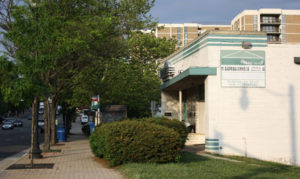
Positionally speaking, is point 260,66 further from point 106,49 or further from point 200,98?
point 106,49

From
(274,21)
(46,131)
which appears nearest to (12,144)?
(46,131)

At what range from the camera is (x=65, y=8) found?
20672 millimetres

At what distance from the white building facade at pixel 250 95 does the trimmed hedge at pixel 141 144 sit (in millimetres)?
5521

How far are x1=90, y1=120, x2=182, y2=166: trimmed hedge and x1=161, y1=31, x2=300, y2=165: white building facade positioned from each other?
5521 millimetres

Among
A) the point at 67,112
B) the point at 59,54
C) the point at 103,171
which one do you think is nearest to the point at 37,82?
the point at 59,54

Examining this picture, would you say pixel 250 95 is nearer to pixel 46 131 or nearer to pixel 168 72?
pixel 168 72

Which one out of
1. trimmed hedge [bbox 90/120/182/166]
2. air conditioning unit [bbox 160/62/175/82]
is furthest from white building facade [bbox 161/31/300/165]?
air conditioning unit [bbox 160/62/175/82]

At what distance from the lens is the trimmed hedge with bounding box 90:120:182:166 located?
487 inches

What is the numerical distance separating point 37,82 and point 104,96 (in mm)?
16426

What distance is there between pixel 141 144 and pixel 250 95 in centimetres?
761

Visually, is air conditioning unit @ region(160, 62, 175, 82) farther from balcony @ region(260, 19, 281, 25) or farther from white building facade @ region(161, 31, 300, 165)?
balcony @ region(260, 19, 281, 25)

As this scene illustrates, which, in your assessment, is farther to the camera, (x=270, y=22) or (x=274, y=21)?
(x=270, y=22)

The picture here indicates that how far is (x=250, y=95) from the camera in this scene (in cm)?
1814

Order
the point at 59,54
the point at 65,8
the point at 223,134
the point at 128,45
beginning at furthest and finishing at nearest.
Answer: the point at 128,45, the point at 65,8, the point at 223,134, the point at 59,54
